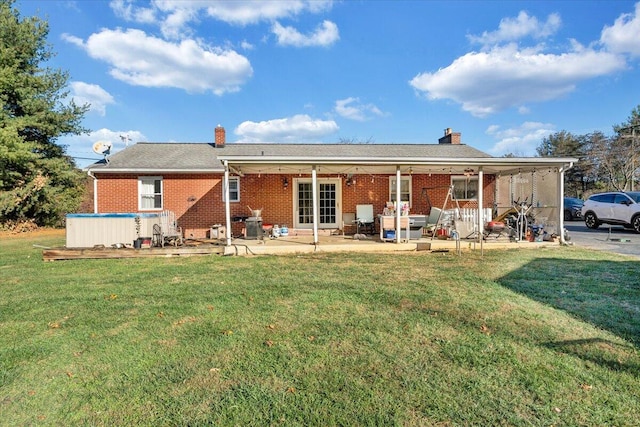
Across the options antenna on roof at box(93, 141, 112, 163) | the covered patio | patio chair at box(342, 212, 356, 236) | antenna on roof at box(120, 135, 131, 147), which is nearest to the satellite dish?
antenna on roof at box(93, 141, 112, 163)

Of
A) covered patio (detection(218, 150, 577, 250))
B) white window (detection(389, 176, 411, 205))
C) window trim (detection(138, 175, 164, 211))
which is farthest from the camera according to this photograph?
white window (detection(389, 176, 411, 205))

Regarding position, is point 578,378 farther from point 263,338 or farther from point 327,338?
point 263,338

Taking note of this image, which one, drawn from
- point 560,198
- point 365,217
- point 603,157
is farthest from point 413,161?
point 603,157

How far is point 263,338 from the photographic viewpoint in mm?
3615

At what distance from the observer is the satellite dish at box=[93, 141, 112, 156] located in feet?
38.0

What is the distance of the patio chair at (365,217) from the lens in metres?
12.7

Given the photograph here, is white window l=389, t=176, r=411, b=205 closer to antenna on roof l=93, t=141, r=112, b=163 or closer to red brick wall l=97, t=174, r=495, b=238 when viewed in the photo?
red brick wall l=97, t=174, r=495, b=238

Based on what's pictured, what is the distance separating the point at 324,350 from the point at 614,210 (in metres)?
16.1

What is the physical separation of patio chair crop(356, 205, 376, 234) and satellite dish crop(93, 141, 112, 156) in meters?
9.50

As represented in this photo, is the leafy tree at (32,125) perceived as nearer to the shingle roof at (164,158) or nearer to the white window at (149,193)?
the shingle roof at (164,158)

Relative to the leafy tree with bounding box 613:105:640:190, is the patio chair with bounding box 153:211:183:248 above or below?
below

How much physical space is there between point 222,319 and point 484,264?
5.97 metres

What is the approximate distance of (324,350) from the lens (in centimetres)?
332

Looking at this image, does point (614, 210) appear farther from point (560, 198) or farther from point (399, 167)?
point (399, 167)
